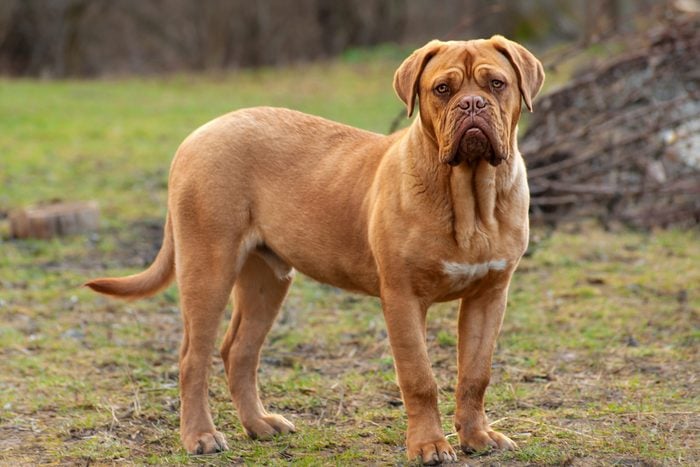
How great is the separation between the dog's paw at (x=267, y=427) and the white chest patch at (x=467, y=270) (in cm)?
128

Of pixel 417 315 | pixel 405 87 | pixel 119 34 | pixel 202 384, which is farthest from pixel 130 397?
pixel 119 34

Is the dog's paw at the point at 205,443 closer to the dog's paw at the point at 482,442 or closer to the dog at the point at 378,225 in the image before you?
the dog at the point at 378,225

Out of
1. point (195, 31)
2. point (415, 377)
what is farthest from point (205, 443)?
point (195, 31)

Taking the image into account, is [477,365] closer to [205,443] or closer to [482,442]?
[482,442]

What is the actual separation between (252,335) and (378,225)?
113 centimetres

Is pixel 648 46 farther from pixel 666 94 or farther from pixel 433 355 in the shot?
pixel 433 355

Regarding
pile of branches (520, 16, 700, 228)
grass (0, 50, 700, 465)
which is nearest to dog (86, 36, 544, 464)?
grass (0, 50, 700, 465)

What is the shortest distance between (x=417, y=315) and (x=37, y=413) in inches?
91.0

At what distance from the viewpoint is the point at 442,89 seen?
4844 mm

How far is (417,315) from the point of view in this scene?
5.00 metres

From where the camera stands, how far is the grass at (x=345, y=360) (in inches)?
215

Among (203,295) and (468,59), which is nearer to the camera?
(468,59)

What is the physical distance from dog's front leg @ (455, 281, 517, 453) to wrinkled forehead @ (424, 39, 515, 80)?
99cm

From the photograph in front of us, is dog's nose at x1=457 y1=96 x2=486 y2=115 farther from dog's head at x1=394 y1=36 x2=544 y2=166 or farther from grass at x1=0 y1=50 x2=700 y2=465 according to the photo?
grass at x1=0 y1=50 x2=700 y2=465
